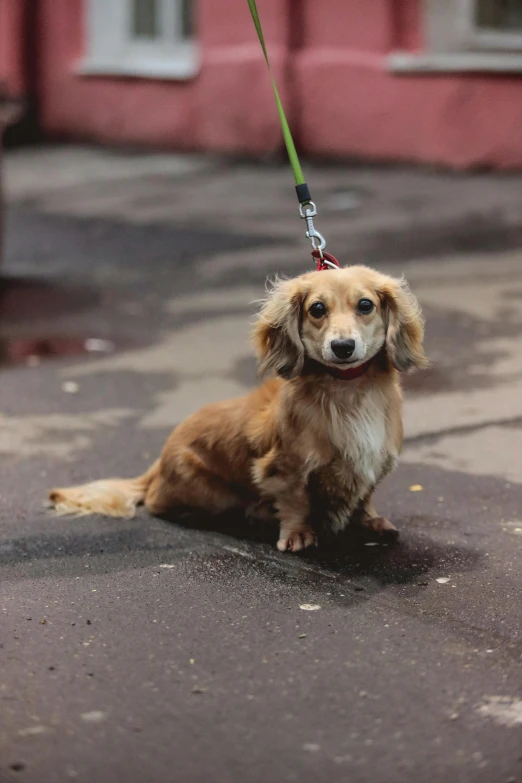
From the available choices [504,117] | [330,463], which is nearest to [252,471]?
[330,463]

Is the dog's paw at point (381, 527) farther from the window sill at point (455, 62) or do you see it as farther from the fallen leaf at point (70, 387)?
the window sill at point (455, 62)

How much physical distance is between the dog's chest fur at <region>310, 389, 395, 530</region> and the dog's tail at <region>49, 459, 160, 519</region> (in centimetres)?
79

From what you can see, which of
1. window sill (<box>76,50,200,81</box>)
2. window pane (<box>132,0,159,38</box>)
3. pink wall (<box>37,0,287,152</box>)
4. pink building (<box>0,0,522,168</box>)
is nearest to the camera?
pink building (<box>0,0,522,168</box>)

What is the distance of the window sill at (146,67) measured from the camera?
1345 centimetres

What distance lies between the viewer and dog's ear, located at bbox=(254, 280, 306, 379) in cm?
389

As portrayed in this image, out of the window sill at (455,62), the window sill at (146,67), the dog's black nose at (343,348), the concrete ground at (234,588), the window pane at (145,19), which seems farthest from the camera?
the window pane at (145,19)

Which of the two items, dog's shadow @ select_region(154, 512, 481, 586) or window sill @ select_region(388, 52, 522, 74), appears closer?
dog's shadow @ select_region(154, 512, 481, 586)

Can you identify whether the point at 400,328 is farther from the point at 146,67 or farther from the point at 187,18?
the point at 187,18

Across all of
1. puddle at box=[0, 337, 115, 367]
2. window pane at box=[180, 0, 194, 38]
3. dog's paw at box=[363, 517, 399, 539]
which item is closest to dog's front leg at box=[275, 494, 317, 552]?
dog's paw at box=[363, 517, 399, 539]

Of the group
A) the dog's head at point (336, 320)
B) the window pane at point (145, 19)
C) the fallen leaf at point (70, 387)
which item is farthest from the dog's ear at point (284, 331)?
the window pane at point (145, 19)

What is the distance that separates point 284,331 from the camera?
12.8 feet

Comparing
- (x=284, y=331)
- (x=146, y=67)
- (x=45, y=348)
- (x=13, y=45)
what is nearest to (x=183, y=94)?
(x=146, y=67)

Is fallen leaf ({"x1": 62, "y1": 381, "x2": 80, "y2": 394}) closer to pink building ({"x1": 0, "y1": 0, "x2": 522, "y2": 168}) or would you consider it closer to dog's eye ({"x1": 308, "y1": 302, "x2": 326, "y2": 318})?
dog's eye ({"x1": 308, "y1": 302, "x2": 326, "y2": 318})

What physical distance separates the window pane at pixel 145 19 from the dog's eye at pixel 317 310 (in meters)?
11.1
